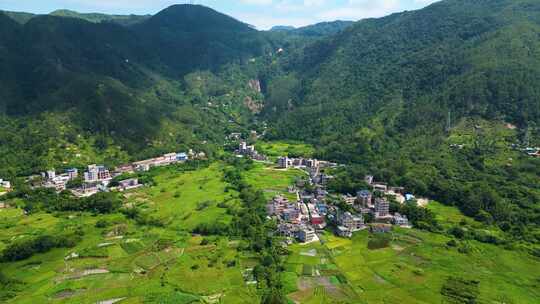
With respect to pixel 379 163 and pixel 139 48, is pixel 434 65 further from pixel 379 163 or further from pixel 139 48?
pixel 139 48

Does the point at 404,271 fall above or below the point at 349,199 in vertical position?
below

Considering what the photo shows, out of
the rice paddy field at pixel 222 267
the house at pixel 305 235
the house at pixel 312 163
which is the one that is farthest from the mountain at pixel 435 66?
the house at pixel 305 235

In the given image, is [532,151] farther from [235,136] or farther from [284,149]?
[235,136]

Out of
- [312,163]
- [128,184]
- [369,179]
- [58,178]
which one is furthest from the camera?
[312,163]

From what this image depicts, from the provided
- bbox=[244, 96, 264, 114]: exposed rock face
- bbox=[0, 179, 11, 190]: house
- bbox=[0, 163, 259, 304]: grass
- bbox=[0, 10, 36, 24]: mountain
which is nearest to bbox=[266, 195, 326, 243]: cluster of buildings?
bbox=[0, 163, 259, 304]: grass

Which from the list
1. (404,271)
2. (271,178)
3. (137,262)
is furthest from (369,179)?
(137,262)

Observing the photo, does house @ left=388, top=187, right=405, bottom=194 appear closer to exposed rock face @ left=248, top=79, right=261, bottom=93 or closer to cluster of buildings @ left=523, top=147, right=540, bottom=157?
cluster of buildings @ left=523, top=147, right=540, bottom=157

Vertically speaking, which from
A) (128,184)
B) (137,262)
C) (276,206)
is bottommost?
(137,262)
